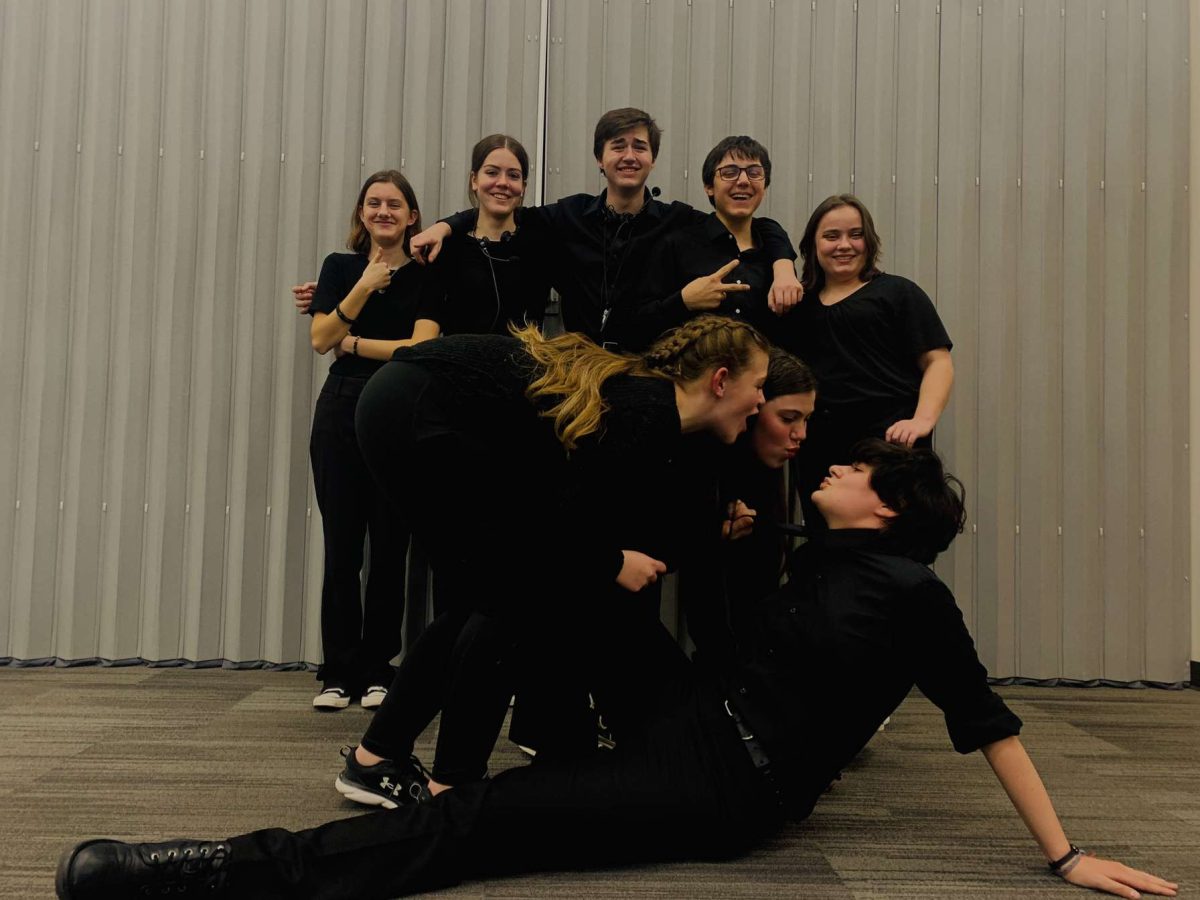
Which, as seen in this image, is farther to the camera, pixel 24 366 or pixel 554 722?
pixel 24 366

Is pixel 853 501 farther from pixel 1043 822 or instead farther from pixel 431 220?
pixel 431 220

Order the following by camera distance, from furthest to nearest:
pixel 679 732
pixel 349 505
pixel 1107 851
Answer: pixel 349 505, pixel 1107 851, pixel 679 732

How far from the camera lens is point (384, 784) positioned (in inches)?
61.0

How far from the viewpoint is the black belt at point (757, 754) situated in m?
1.34

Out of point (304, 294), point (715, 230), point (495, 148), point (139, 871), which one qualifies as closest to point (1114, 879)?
point (139, 871)

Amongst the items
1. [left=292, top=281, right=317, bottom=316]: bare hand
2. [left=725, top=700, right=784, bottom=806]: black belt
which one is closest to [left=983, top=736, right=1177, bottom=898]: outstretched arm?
[left=725, top=700, right=784, bottom=806]: black belt

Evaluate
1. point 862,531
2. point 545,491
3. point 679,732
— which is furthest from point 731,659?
point 545,491

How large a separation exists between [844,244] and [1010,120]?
109 cm

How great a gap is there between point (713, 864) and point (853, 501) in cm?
58

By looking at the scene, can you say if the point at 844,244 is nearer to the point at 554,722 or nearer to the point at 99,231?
the point at 554,722

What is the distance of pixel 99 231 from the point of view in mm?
2824

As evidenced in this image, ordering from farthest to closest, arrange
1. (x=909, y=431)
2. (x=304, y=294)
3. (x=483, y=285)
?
1. (x=304, y=294)
2. (x=483, y=285)
3. (x=909, y=431)

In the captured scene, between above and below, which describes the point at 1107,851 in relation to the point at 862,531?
below

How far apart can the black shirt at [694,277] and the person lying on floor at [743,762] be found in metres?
0.75
